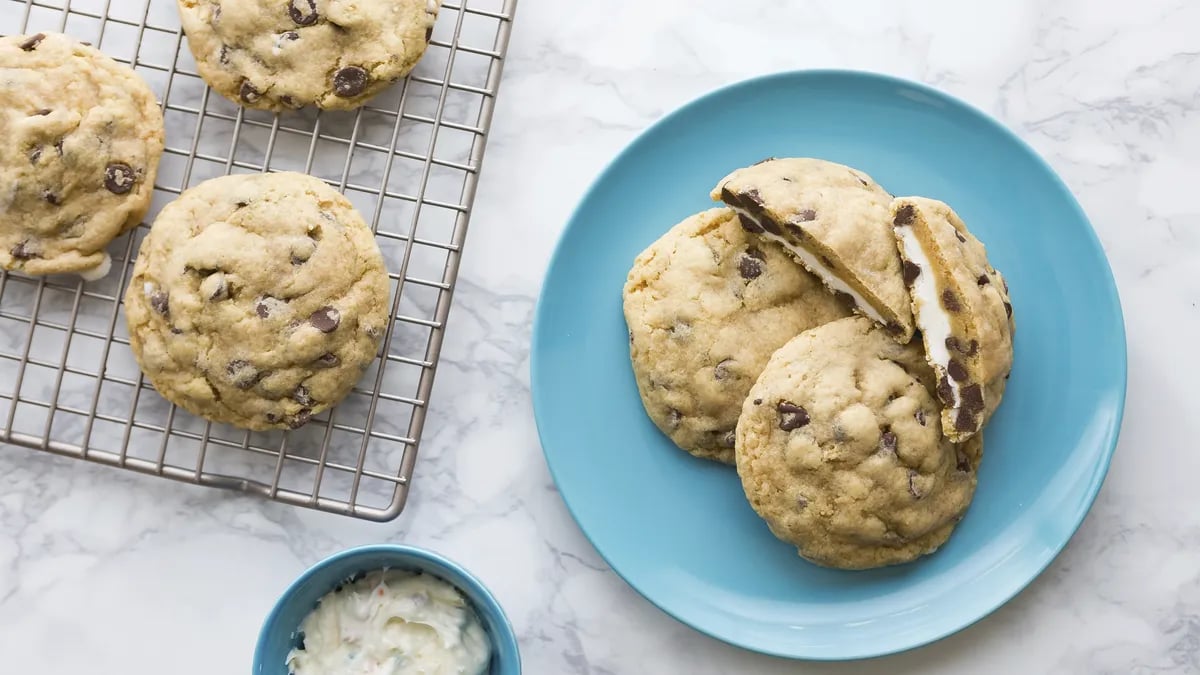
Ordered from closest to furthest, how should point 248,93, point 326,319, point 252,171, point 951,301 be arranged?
point 951,301
point 326,319
point 248,93
point 252,171

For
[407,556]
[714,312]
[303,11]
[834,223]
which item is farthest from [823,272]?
[303,11]

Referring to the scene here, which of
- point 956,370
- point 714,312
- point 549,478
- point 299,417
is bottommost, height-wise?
point 549,478

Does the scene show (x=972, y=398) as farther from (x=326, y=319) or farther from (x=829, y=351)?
(x=326, y=319)

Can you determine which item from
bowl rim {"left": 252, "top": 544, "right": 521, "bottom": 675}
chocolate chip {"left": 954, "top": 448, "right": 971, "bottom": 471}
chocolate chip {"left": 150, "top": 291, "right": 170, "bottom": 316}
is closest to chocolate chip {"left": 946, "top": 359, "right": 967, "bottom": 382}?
chocolate chip {"left": 954, "top": 448, "right": 971, "bottom": 471}

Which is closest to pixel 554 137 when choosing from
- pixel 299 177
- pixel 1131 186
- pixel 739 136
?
pixel 739 136

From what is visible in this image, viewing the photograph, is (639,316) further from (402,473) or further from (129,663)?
(129,663)

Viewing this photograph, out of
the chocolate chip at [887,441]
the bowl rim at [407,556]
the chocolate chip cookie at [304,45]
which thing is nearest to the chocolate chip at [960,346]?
the chocolate chip at [887,441]

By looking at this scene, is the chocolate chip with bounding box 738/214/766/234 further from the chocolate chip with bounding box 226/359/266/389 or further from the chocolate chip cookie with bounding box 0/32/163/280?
the chocolate chip cookie with bounding box 0/32/163/280
